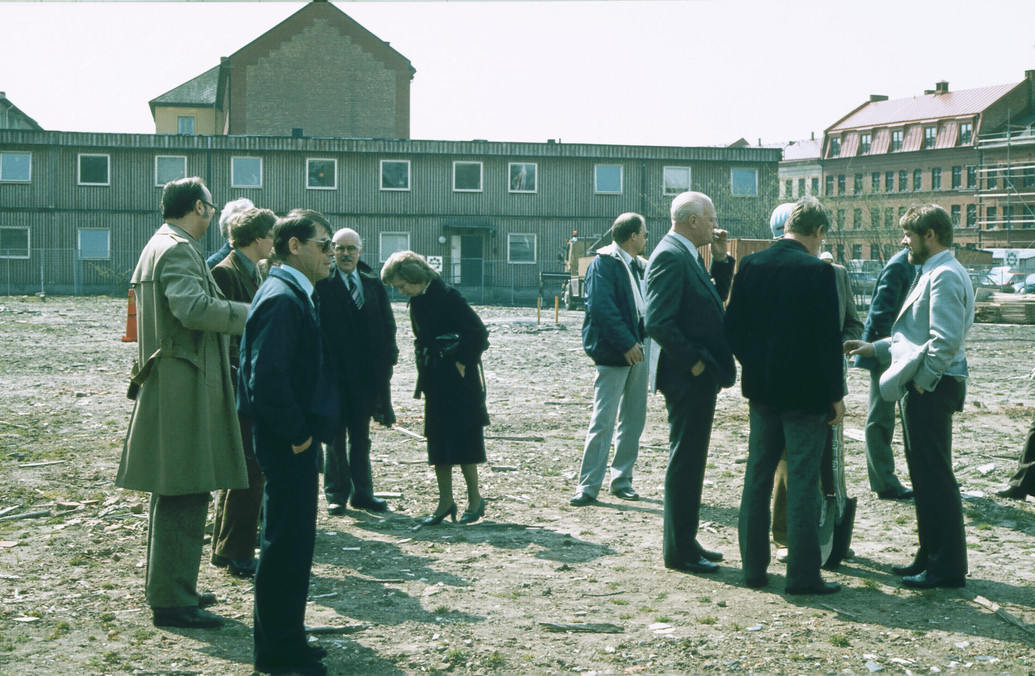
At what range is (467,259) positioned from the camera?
1766 inches

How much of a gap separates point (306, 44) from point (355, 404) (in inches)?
1964

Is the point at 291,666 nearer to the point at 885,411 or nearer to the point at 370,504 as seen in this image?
the point at 370,504

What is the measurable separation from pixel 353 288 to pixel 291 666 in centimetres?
357

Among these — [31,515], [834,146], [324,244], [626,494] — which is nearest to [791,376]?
[324,244]

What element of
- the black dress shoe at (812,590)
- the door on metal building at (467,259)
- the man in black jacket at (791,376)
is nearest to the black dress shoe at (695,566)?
the man in black jacket at (791,376)

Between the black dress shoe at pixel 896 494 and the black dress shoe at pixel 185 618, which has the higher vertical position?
the black dress shoe at pixel 896 494

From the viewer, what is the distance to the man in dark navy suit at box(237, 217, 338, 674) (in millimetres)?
4277

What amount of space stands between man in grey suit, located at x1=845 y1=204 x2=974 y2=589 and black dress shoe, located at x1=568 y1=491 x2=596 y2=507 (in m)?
2.62

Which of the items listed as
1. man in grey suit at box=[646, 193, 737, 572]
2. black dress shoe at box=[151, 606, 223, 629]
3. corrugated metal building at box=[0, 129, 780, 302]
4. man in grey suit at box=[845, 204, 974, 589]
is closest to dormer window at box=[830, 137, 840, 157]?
corrugated metal building at box=[0, 129, 780, 302]

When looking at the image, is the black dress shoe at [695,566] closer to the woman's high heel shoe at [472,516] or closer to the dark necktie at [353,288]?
the woman's high heel shoe at [472,516]

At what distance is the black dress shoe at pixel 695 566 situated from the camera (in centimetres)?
598

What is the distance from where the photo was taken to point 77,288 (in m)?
42.8

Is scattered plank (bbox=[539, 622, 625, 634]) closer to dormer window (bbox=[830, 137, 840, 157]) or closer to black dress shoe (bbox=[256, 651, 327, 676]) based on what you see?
black dress shoe (bbox=[256, 651, 327, 676])

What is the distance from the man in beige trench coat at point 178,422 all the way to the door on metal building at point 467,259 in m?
39.0
